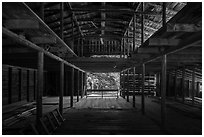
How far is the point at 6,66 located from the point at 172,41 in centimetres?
869

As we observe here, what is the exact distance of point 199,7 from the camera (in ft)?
12.0

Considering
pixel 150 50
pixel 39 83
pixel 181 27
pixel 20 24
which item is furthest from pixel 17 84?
pixel 181 27

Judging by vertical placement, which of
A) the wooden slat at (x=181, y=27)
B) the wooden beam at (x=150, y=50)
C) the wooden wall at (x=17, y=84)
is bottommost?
the wooden wall at (x=17, y=84)

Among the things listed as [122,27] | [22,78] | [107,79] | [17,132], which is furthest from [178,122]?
[107,79]

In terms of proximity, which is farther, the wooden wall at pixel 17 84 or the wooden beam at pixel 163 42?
the wooden wall at pixel 17 84

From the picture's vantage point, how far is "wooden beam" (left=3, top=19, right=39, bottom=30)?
4.08 metres

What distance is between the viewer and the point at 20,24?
4086 mm

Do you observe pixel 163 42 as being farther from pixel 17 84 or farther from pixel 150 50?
pixel 17 84

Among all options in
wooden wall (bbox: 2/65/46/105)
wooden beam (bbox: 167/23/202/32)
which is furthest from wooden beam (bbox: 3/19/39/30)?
wooden wall (bbox: 2/65/46/105)

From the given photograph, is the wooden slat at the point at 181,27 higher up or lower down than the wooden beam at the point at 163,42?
higher up

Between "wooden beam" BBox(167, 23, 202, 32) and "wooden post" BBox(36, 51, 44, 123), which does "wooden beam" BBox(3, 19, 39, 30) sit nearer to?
"wooden post" BBox(36, 51, 44, 123)

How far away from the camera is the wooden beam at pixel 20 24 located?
161 inches

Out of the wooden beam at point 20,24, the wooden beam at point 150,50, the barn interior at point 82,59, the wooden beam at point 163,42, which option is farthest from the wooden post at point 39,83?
the wooden beam at point 150,50

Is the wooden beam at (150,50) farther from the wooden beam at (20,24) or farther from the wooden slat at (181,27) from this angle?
the wooden beam at (20,24)
